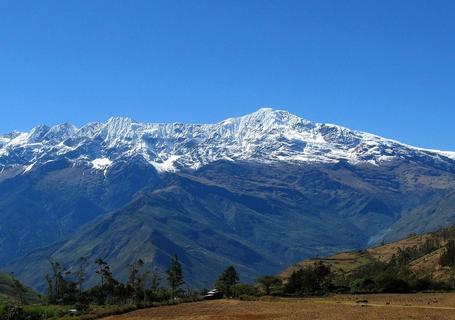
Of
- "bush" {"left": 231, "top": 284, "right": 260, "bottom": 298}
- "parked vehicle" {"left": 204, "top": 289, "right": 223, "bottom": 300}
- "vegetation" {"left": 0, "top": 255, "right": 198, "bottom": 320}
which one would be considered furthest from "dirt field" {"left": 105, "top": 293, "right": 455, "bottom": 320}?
"bush" {"left": 231, "top": 284, "right": 260, "bottom": 298}

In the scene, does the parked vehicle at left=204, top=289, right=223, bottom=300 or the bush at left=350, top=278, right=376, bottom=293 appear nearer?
the parked vehicle at left=204, top=289, right=223, bottom=300

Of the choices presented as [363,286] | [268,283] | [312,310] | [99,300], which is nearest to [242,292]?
[268,283]

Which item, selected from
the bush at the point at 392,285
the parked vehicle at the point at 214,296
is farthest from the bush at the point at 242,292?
the bush at the point at 392,285

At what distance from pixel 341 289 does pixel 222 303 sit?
40700 mm

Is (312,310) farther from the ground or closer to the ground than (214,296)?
closer to the ground

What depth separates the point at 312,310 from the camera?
3529 inches

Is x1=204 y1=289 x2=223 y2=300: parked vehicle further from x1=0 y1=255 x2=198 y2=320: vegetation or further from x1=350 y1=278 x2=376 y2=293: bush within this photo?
x1=350 y1=278 x2=376 y2=293: bush

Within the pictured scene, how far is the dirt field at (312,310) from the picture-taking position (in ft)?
265

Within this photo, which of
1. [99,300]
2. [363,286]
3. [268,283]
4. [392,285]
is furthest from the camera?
[99,300]

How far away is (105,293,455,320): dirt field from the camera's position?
265 ft

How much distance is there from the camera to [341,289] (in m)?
139

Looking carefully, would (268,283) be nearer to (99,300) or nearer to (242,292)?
(242,292)

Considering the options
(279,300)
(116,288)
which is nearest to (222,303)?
(279,300)

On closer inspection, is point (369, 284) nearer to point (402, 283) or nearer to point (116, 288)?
point (402, 283)
